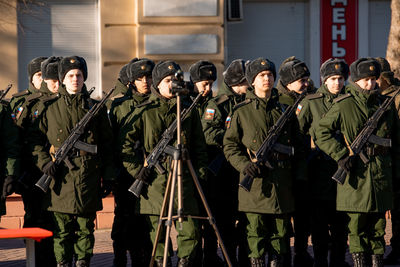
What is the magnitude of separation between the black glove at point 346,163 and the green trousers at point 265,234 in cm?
66

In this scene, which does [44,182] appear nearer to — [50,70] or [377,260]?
[50,70]

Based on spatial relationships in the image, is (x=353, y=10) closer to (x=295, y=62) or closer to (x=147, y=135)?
(x=295, y=62)

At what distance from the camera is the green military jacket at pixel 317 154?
9.63 meters

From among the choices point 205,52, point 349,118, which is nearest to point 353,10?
point 205,52

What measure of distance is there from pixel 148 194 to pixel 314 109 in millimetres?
2003

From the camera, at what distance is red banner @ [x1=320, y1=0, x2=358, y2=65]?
17.3 meters

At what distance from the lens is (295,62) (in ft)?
33.8

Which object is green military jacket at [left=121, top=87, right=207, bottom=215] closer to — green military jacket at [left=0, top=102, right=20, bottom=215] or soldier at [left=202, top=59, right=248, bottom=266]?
soldier at [left=202, top=59, right=248, bottom=266]

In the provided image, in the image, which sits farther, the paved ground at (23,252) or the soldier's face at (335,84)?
the paved ground at (23,252)

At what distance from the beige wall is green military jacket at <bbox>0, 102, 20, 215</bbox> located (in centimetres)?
748

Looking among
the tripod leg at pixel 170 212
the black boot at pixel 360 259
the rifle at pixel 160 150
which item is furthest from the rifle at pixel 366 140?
the tripod leg at pixel 170 212

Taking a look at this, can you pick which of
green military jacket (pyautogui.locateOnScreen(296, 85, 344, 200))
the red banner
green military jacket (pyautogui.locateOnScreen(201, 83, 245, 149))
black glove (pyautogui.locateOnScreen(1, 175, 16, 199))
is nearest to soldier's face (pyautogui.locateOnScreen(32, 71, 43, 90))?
green military jacket (pyautogui.locateOnScreen(201, 83, 245, 149))

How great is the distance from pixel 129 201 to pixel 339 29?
27.4 feet

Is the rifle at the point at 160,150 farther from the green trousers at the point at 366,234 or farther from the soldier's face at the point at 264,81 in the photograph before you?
the green trousers at the point at 366,234
